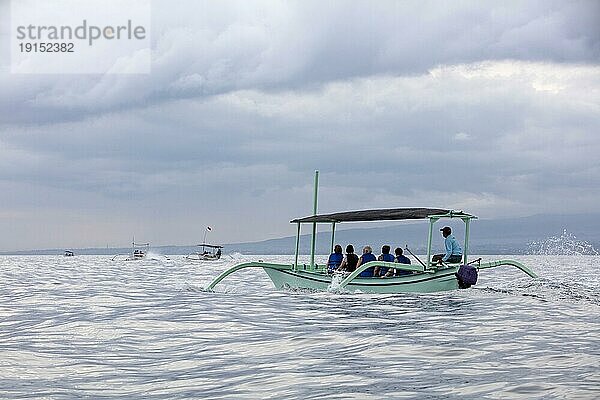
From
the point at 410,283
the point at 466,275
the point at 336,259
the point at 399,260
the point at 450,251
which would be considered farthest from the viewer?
the point at 336,259

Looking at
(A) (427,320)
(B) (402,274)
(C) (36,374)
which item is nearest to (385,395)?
(C) (36,374)

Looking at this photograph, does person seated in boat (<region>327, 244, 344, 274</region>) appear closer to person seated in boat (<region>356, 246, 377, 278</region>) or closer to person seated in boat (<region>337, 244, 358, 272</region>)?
person seated in boat (<region>337, 244, 358, 272</region>)

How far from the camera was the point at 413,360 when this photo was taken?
11.4 metres

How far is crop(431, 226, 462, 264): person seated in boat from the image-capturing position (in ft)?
81.0

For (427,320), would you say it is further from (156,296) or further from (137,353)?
(156,296)

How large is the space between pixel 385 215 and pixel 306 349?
521 inches

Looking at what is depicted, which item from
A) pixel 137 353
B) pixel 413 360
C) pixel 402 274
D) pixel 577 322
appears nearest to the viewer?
pixel 413 360

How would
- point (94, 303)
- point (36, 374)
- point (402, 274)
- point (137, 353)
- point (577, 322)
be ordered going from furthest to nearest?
point (402, 274)
point (94, 303)
point (577, 322)
point (137, 353)
point (36, 374)

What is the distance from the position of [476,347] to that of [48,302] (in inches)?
581

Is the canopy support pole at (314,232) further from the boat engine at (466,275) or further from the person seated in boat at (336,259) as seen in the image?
the boat engine at (466,275)

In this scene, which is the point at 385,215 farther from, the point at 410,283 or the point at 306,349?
the point at 306,349

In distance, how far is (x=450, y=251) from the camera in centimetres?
2477

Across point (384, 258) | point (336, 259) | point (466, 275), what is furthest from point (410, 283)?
point (336, 259)

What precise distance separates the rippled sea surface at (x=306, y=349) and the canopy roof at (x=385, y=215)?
3.13 metres
